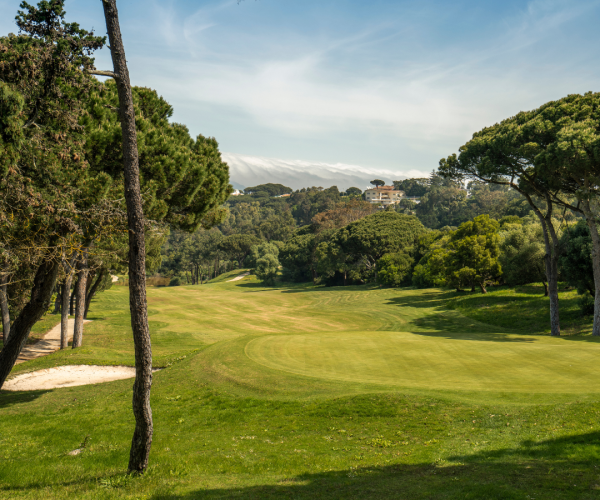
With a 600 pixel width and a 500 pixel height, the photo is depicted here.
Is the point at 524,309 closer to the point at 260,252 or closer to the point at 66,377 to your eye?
the point at 66,377

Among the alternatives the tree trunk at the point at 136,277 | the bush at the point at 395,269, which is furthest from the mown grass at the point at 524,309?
the tree trunk at the point at 136,277

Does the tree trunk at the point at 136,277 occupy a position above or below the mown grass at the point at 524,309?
above

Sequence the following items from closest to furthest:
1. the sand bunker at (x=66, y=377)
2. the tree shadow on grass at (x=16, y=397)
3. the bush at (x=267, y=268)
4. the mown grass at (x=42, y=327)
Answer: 1. the tree shadow on grass at (x=16, y=397)
2. the sand bunker at (x=66, y=377)
3. the mown grass at (x=42, y=327)
4. the bush at (x=267, y=268)

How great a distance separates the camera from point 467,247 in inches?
1806

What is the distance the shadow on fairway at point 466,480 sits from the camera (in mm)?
6195

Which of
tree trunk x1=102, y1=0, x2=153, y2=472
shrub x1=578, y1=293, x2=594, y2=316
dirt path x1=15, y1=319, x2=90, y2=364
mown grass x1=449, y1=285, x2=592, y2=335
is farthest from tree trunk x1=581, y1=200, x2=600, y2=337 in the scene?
dirt path x1=15, y1=319, x2=90, y2=364

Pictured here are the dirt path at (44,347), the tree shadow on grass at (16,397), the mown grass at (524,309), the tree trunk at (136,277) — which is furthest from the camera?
the mown grass at (524,309)

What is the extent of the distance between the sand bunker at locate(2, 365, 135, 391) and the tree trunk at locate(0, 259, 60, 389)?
677 centimetres

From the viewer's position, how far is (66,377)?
68.0 feet

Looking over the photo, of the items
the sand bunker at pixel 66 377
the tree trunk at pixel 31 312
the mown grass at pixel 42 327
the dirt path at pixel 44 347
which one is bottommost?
the dirt path at pixel 44 347

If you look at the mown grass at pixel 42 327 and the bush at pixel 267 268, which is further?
the bush at pixel 267 268

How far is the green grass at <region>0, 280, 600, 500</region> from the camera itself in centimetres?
719

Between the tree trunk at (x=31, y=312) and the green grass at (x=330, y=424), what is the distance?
197 centimetres

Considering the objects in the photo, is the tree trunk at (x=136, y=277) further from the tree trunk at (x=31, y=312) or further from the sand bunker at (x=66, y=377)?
the sand bunker at (x=66, y=377)
